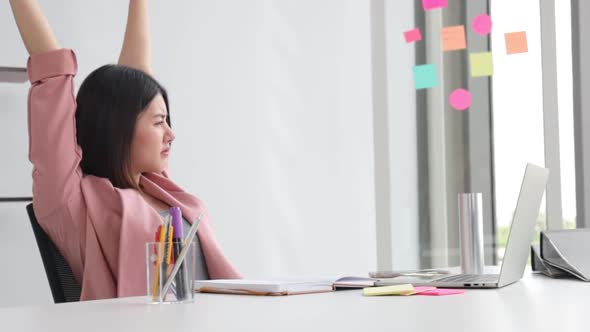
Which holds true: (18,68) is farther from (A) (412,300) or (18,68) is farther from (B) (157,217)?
(A) (412,300)

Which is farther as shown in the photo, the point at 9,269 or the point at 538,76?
the point at 538,76

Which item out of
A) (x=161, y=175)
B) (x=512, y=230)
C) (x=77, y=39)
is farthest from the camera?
(x=77, y=39)

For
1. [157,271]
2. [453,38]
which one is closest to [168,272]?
[157,271]

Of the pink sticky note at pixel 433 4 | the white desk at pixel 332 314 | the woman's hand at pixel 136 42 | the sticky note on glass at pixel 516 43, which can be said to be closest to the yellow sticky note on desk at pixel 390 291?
the white desk at pixel 332 314

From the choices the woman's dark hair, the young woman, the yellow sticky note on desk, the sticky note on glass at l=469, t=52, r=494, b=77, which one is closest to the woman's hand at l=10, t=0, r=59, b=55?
the young woman

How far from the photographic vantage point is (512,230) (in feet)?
4.28

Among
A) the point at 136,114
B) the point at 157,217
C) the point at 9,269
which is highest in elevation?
the point at 136,114

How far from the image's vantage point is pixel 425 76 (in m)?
3.54

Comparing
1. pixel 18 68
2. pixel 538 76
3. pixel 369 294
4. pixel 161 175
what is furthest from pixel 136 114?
pixel 538 76

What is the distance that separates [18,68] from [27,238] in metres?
0.52

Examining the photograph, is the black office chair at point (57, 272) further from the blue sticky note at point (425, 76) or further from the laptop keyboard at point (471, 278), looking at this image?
the blue sticky note at point (425, 76)

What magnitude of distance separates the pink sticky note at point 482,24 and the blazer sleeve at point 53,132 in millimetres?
1889

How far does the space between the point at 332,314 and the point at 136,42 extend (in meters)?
1.64

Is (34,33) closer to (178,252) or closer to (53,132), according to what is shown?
(53,132)
